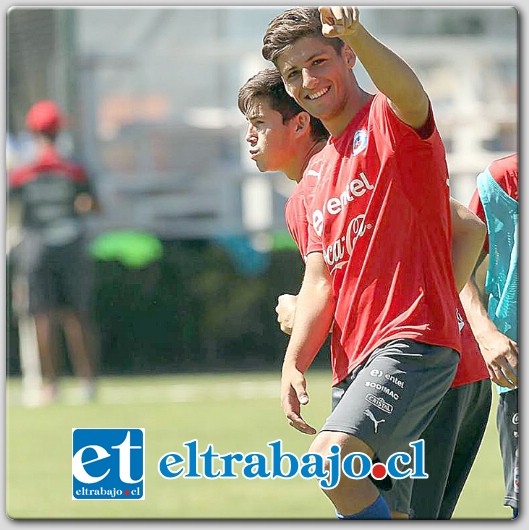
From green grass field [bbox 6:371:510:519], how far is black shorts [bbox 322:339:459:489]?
25.4 inches

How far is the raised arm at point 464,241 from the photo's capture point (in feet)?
9.41

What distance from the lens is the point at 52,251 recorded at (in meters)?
7.66

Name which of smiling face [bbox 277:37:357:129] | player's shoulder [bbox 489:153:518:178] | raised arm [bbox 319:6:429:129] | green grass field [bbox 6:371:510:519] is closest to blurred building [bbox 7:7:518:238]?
green grass field [bbox 6:371:510:519]

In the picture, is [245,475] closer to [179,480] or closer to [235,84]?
[179,480]

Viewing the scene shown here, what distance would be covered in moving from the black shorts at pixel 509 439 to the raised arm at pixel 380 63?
3.06 feet

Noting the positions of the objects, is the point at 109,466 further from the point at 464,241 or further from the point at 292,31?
the point at 292,31

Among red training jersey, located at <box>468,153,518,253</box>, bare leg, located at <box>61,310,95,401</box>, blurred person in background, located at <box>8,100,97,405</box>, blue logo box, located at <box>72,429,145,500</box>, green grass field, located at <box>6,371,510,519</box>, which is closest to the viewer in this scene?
red training jersey, located at <box>468,153,518,253</box>

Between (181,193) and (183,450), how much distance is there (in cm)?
569

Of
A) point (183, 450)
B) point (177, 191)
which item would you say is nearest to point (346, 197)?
point (183, 450)

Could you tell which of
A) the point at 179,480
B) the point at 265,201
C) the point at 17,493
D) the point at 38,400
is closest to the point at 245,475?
the point at 179,480

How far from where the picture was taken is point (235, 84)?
8.87 meters

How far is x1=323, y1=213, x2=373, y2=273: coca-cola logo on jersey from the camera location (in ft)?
9.06

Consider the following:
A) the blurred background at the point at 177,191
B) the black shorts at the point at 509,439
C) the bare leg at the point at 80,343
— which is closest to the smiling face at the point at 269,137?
the black shorts at the point at 509,439

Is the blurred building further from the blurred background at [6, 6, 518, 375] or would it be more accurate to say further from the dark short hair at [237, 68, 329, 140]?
the dark short hair at [237, 68, 329, 140]
